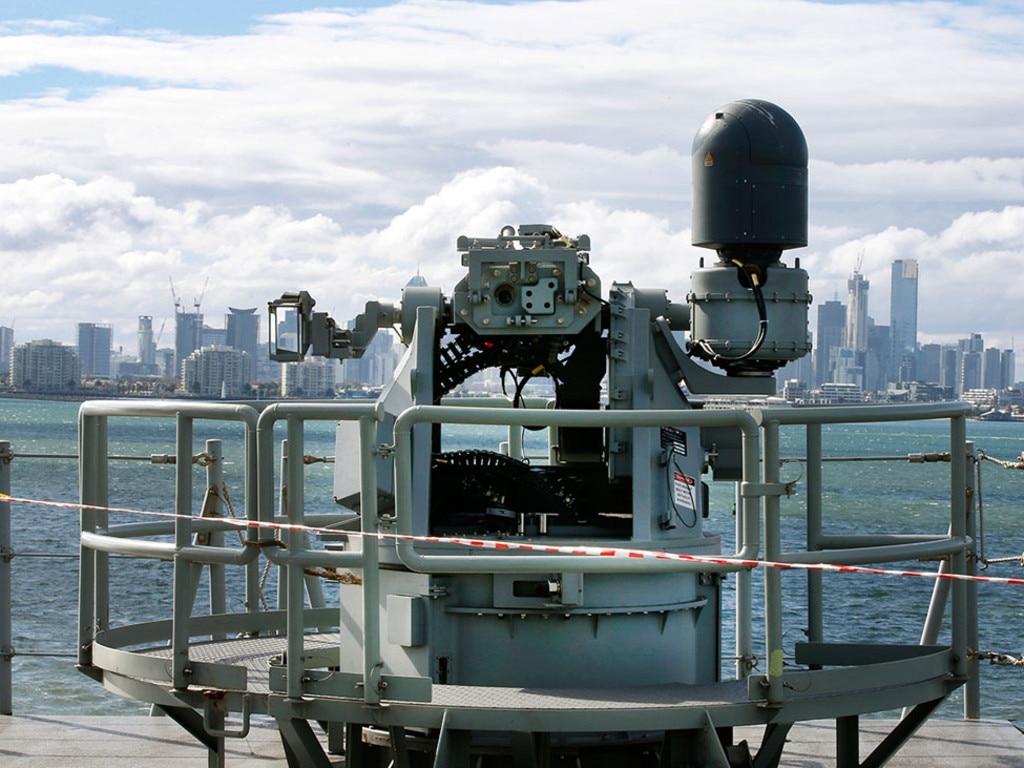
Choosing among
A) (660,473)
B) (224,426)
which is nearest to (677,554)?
(660,473)

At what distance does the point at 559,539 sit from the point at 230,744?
312 centimetres

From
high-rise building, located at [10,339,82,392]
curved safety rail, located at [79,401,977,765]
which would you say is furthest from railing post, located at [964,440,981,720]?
high-rise building, located at [10,339,82,392]

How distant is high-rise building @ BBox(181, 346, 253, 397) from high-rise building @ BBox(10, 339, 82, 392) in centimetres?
2579

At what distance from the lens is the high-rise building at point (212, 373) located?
12266 centimetres

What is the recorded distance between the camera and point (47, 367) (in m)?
183

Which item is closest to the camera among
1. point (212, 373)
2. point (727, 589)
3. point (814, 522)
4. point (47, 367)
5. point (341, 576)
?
point (341, 576)

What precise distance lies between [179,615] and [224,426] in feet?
435

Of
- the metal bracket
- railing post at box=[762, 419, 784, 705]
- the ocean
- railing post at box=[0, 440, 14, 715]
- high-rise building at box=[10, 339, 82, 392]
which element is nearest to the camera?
railing post at box=[762, 419, 784, 705]

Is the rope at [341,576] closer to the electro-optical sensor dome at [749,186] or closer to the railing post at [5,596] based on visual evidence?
the electro-optical sensor dome at [749,186]

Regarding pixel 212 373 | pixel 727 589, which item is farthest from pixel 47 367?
pixel 727 589

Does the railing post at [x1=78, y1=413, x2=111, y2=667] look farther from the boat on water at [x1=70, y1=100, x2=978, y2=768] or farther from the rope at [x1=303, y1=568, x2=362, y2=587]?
the rope at [x1=303, y1=568, x2=362, y2=587]

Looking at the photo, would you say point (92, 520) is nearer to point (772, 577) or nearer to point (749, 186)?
point (772, 577)

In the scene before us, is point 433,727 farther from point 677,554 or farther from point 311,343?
point 311,343

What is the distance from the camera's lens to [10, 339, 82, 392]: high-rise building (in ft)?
576
